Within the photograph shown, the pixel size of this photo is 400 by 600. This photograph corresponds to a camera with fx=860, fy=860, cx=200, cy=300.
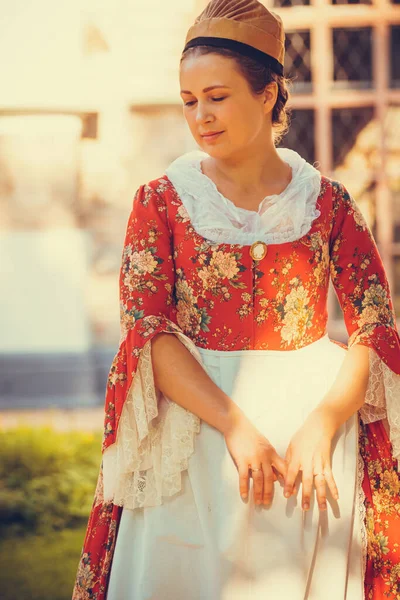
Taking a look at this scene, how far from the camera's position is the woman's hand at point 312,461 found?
Result: 168 cm

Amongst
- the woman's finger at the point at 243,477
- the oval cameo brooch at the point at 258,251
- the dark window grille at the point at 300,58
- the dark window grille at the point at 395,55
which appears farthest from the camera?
the dark window grille at the point at 395,55

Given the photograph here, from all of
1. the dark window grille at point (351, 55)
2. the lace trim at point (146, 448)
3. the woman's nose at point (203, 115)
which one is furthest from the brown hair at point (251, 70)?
the dark window grille at point (351, 55)

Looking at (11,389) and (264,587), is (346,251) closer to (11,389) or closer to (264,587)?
(264,587)

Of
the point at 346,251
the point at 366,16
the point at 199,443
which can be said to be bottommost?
the point at 199,443

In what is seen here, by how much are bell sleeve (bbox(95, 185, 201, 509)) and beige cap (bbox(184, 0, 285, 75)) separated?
0.36 m

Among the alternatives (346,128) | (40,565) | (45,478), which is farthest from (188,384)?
(346,128)

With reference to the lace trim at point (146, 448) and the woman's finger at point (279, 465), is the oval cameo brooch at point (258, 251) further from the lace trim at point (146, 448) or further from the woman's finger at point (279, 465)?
the woman's finger at point (279, 465)

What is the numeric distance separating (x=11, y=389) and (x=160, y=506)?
3.04 m

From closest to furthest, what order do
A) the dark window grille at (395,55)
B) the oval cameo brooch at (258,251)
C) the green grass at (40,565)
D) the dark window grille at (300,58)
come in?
the oval cameo brooch at (258,251)
the green grass at (40,565)
the dark window grille at (300,58)
the dark window grille at (395,55)

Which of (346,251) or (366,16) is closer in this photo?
(346,251)

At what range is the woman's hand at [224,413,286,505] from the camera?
1.67m

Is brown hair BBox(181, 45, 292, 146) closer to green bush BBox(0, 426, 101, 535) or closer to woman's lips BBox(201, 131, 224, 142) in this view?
woman's lips BBox(201, 131, 224, 142)

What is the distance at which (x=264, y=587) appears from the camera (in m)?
1.70

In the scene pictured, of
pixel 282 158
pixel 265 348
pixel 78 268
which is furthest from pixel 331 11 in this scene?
pixel 265 348
